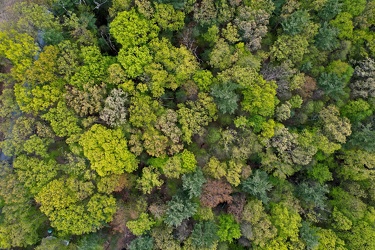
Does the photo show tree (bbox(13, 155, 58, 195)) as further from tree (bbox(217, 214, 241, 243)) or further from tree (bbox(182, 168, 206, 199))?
tree (bbox(217, 214, 241, 243))

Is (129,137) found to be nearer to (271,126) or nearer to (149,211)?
(149,211)

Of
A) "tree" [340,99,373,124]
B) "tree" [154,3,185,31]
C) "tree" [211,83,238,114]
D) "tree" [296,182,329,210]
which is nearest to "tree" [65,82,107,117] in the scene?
"tree" [154,3,185,31]

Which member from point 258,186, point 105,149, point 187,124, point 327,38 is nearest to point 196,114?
point 187,124

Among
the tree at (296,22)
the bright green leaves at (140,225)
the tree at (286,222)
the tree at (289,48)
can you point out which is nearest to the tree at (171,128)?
the bright green leaves at (140,225)

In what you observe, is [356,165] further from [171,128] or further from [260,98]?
[171,128]

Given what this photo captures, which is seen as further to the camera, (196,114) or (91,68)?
(196,114)

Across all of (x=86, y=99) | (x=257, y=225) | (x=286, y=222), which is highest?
(x=86, y=99)
